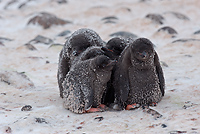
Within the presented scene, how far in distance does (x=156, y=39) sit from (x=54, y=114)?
6.60 metres

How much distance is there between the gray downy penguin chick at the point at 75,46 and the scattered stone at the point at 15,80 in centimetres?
141

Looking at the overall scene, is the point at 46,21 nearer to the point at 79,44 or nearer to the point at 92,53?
the point at 79,44

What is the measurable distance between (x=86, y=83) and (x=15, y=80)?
236 cm

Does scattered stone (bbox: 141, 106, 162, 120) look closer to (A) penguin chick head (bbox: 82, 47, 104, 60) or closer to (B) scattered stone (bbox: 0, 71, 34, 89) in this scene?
(A) penguin chick head (bbox: 82, 47, 104, 60)

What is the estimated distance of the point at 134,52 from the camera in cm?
394

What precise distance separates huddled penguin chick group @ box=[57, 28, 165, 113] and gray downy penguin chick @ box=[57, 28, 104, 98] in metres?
0.16

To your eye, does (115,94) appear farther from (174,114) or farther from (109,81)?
(174,114)

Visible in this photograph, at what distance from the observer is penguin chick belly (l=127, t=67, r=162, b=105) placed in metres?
4.16

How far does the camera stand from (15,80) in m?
6.10

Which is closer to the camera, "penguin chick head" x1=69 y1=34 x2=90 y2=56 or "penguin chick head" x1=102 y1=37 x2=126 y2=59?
"penguin chick head" x1=102 y1=37 x2=126 y2=59

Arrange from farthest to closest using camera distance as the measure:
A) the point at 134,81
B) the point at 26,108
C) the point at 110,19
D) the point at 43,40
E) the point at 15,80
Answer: the point at 110,19 → the point at 43,40 → the point at 15,80 → the point at 26,108 → the point at 134,81

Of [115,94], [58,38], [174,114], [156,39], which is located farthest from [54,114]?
[58,38]

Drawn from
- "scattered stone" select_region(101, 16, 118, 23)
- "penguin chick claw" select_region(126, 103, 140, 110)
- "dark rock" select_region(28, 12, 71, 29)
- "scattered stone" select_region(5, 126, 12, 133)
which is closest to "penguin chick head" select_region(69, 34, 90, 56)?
"penguin chick claw" select_region(126, 103, 140, 110)

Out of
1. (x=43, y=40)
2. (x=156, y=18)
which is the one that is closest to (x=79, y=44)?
(x=43, y=40)
